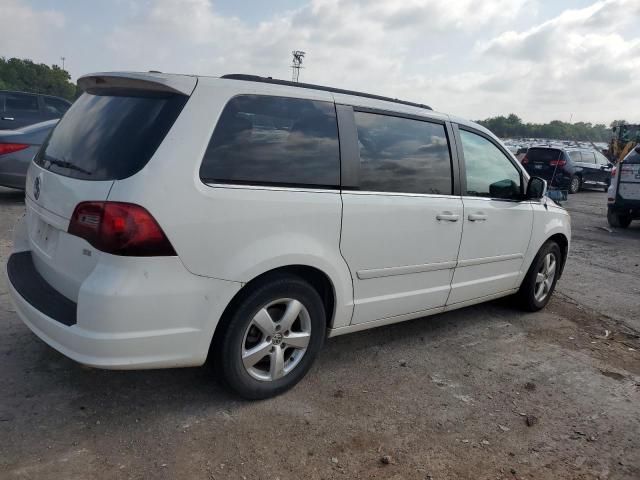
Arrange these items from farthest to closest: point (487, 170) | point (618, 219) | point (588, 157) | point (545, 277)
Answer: point (588, 157) → point (618, 219) → point (545, 277) → point (487, 170)

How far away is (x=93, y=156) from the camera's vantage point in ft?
9.16

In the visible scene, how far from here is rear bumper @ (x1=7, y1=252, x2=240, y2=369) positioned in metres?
2.50

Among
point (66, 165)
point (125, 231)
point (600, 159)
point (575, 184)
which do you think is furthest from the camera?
point (600, 159)

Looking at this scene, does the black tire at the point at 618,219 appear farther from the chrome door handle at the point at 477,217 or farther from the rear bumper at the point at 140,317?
the rear bumper at the point at 140,317

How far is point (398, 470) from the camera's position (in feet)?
8.63

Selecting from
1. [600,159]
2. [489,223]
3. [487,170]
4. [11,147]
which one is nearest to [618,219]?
[487,170]

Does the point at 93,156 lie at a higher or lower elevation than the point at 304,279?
higher

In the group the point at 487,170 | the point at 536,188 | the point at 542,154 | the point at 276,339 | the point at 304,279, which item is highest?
the point at 542,154

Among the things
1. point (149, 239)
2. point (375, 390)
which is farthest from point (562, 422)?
point (149, 239)

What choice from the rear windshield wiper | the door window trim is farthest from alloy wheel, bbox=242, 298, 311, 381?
the door window trim

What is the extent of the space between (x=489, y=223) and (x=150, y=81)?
272cm

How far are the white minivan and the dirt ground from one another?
336mm

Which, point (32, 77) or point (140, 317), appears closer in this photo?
point (140, 317)

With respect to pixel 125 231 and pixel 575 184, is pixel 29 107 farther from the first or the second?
pixel 575 184
